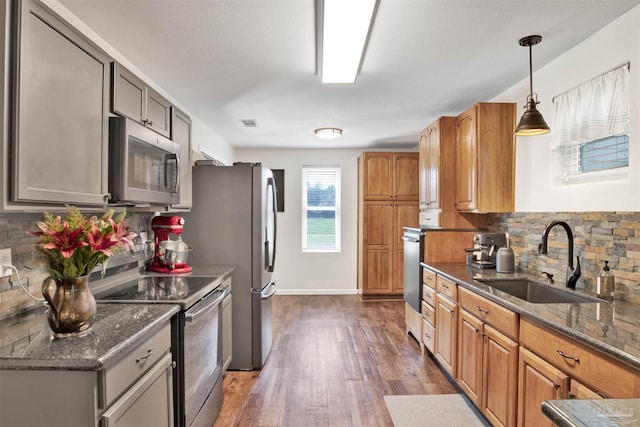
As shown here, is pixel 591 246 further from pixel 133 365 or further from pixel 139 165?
pixel 139 165

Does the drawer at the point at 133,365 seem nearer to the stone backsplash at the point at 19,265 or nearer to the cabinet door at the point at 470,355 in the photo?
the stone backsplash at the point at 19,265

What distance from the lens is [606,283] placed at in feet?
6.40

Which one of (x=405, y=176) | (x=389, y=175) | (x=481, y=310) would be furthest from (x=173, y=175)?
(x=405, y=176)

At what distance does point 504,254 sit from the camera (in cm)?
282

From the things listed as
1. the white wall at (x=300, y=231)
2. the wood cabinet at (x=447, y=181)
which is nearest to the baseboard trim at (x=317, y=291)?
the white wall at (x=300, y=231)

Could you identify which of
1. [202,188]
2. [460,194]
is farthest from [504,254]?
[202,188]

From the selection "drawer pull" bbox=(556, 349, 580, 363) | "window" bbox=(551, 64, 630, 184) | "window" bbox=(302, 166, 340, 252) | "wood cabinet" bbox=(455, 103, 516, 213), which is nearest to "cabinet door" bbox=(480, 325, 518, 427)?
"drawer pull" bbox=(556, 349, 580, 363)

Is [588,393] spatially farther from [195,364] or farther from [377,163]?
[377,163]

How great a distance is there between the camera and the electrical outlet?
154cm

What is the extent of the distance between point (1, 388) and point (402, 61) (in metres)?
2.75

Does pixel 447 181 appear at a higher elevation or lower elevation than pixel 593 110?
lower

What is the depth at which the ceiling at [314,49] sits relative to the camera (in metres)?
1.93

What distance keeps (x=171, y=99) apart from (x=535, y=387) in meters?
3.56

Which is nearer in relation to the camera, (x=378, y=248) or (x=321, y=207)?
(x=378, y=248)
